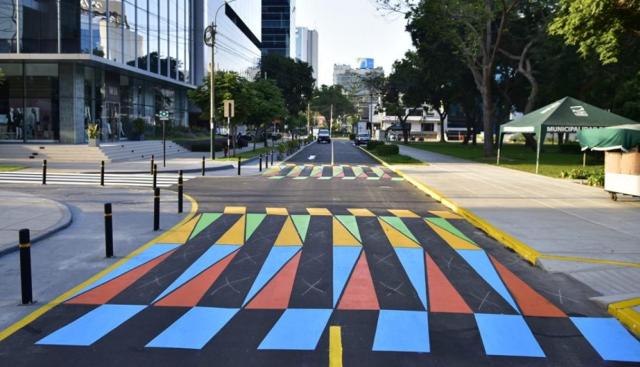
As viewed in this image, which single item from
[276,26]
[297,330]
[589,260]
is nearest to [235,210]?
[589,260]

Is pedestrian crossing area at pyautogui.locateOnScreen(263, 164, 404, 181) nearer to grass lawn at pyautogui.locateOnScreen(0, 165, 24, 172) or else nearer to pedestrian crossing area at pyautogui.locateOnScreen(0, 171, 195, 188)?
pedestrian crossing area at pyautogui.locateOnScreen(0, 171, 195, 188)

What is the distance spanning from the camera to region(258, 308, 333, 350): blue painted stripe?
592 cm

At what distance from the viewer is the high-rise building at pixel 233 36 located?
70.4 metres

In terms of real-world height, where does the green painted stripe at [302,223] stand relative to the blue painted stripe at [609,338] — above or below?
above

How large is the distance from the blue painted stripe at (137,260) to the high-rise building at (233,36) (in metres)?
55.5

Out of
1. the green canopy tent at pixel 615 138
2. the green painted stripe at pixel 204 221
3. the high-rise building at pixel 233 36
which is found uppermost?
the high-rise building at pixel 233 36

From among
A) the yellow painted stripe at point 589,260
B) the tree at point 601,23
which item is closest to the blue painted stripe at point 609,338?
the yellow painted stripe at point 589,260

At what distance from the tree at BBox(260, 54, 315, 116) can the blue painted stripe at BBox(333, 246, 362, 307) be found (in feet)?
266

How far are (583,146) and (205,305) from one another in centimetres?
1538

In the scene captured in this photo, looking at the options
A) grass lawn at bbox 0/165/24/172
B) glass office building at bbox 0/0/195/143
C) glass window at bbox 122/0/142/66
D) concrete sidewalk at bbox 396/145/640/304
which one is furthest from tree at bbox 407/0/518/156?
grass lawn at bbox 0/165/24/172

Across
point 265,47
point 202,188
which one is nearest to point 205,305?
point 202,188

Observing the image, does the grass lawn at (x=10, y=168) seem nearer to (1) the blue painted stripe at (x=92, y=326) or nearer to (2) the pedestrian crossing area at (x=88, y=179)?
(2) the pedestrian crossing area at (x=88, y=179)

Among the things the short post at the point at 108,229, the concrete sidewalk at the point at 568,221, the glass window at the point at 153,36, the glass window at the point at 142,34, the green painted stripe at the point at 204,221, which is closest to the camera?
the concrete sidewalk at the point at 568,221

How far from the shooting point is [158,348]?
583cm
